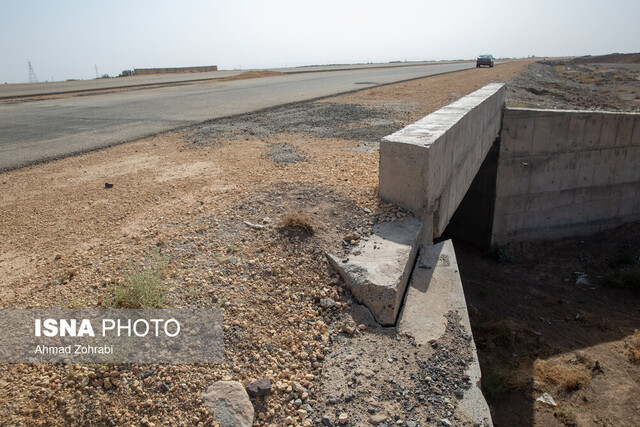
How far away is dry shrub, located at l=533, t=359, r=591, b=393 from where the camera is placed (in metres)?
7.54

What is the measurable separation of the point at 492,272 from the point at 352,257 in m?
10.5

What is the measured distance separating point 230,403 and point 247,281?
127 cm

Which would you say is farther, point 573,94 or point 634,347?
point 573,94

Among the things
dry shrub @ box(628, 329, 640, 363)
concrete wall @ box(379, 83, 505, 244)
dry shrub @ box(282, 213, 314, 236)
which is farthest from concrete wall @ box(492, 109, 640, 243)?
dry shrub @ box(282, 213, 314, 236)

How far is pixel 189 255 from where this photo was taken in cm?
412

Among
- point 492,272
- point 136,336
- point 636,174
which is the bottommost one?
point 492,272

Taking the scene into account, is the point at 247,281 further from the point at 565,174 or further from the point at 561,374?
the point at 565,174

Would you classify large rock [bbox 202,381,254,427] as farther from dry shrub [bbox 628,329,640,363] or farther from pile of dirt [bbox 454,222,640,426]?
dry shrub [bbox 628,329,640,363]

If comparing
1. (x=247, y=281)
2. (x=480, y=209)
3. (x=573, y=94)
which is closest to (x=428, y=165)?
(x=247, y=281)

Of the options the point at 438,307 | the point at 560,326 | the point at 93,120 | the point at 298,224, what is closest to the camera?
the point at 438,307

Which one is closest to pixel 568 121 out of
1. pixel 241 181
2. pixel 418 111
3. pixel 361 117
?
pixel 418 111

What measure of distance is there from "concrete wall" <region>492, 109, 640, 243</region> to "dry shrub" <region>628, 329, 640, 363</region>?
18.6ft

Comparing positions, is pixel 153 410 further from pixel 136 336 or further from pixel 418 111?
pixel 418 111

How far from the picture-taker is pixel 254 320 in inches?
140
